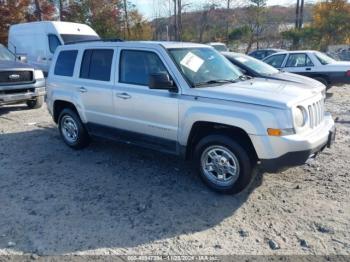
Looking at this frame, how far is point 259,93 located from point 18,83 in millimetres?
7234

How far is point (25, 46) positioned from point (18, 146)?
9732 mm

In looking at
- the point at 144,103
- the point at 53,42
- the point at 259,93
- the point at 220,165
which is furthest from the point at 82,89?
the point at 53,42

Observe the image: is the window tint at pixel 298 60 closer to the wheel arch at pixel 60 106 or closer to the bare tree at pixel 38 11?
the wheel arch at pixel 60 106

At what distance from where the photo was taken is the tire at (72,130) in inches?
238

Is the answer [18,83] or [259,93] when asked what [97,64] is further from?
[18,83]

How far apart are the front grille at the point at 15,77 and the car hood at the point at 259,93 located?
6455mm

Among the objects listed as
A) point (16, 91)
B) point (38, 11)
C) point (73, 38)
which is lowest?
point (16, 91)

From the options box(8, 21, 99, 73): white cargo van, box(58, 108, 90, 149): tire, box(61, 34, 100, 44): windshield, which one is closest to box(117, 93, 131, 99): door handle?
box(58, 108, 90, 149): tire

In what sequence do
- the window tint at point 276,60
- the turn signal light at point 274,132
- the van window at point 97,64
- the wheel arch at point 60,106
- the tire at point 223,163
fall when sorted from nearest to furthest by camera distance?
the turn signal light at point 274,132 < the tire at point 223,163 < the van window at point 97,64 < the wheel arch at point 60,106 < the window tint at point 276,60

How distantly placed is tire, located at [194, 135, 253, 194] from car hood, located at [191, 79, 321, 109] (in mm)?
518

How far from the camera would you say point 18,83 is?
9.08 metres

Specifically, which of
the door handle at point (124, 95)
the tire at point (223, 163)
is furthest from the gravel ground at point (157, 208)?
the door handle at point (124, 95)

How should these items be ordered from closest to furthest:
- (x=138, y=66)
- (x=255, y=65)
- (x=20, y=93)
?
(x=138, y=66) → (x=255, y=65) → (x=20, y=93)

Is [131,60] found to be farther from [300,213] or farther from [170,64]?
[300,213]
